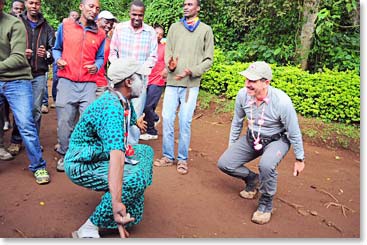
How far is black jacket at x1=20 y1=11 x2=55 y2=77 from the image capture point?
4.73m

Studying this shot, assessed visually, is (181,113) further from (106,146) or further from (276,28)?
(276,28)

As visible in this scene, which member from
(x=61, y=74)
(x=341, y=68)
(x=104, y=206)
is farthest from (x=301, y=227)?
(x=341, y=68)

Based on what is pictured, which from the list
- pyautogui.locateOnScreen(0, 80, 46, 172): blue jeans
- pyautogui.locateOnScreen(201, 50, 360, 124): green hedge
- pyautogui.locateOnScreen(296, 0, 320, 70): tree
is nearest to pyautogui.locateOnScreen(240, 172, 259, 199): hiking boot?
pyautogui.locateOnScreen(0, 80, 46, 172): blue jeans

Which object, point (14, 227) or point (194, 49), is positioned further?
point (194, 49)

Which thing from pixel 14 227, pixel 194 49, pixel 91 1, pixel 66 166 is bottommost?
pixel 14 227

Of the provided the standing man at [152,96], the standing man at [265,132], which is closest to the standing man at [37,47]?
the standing man at [152,96]

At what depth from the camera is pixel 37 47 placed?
4777 millimetres

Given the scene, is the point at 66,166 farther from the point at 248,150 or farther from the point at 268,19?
the point at 268,19

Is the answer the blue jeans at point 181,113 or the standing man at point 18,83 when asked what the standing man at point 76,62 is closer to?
the standing man at point 18,83

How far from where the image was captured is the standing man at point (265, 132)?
366 centimetres

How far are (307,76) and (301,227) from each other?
4.27 metres

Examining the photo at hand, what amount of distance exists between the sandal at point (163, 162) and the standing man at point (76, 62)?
1054 mm

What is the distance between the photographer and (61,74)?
4.47m

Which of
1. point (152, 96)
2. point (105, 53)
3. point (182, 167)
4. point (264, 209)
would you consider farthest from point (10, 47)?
point (264, 209)
